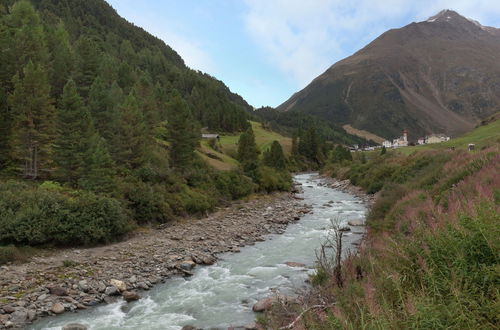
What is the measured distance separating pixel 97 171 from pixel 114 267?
13041mm

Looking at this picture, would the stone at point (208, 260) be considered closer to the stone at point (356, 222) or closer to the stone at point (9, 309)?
the stone at point (9, 309)

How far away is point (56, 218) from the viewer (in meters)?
25.2

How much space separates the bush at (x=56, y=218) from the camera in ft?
77.6

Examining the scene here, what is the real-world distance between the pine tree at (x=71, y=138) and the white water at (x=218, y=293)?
18.6 metres

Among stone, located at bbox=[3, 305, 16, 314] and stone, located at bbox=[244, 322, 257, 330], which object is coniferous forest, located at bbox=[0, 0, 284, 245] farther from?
stone, located at bbox=[244, 322, 257, 330]

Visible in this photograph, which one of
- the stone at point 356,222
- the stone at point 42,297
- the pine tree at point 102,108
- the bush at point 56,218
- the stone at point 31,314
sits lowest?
the stone at point 31,314

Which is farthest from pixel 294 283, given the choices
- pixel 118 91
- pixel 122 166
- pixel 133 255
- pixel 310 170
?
pixel 310 170

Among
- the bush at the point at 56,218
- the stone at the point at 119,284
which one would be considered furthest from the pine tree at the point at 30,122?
the stone at the point at 119,284

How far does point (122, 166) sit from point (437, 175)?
31063 mm

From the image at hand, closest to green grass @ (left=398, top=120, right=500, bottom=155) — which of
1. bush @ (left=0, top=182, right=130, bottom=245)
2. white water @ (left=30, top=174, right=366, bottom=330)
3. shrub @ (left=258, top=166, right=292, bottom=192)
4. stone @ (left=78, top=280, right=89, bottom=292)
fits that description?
shrub @ (left=258, top=166, right=292, bottom=192)

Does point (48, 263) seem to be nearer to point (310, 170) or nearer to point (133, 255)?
point (133, 255)

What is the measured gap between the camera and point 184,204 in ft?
126

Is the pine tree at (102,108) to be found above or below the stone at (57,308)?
above

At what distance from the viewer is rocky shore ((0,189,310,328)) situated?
16906 millimetres
